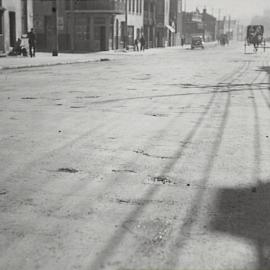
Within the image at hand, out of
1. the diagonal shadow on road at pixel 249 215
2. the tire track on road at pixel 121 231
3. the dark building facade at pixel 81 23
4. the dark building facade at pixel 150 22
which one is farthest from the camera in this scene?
the dark building facade at pixel 150 22

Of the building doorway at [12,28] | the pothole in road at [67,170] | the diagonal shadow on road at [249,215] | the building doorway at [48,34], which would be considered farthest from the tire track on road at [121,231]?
the building doorway at [48,34]

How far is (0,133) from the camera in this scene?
845cm

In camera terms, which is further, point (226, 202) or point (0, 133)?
point (0, 133)

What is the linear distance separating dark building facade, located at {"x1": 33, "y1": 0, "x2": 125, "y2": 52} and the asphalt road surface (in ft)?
133

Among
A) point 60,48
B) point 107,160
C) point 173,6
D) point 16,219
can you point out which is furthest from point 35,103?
point 173,6

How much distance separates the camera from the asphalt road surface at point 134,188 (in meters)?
3.84

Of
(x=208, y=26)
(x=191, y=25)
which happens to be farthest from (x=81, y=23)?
(x=208, y=26)

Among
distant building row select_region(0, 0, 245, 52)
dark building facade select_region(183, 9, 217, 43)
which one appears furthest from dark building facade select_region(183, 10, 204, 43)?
distant building row select_region(0, 0, 245, 52)

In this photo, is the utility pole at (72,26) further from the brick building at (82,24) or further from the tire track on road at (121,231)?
the tire track on road at (121,231)

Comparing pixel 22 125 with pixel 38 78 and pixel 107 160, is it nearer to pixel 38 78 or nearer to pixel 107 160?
pixel 107 160

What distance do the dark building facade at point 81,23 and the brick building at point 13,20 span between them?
11792 millimetres

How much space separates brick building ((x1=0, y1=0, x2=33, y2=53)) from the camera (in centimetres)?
3500

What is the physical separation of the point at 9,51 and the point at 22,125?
28214 mm

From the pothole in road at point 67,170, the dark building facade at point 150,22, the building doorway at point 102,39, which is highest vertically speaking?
the dark building facade at point 150,22
